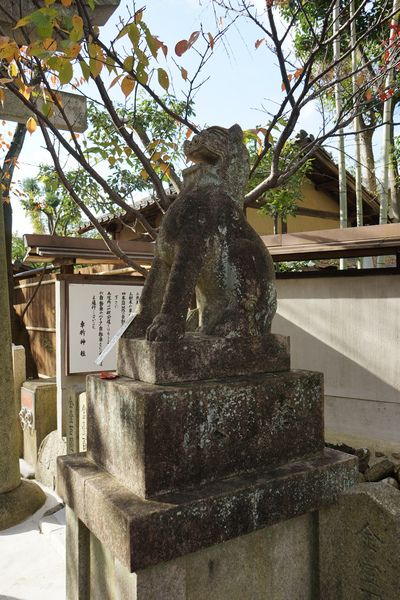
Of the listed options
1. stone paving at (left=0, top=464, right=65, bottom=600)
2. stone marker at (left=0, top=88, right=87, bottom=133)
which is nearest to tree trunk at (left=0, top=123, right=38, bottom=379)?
stone marker at (left=0, top=88, right=87, bottom=133)

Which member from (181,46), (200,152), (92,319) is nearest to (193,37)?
(181,46)

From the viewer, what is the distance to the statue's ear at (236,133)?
7.96 feet

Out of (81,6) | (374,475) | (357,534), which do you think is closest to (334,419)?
(374,475)

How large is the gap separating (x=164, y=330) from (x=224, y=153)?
109 centimetres

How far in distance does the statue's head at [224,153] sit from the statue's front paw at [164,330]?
0.89 m

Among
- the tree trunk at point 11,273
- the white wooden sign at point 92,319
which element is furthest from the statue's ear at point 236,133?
the tree trunk at point 11,273

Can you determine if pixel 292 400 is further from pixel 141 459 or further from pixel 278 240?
pixel 278 240

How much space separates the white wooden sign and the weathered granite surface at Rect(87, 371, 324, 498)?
11.9 feet

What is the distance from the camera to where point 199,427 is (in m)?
1.98

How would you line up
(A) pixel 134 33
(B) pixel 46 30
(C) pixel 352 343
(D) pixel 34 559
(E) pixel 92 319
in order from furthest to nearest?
(E) pixel 92 319 → (C) pixel 352 343 → (D) pixel 34 559 → (A) pixel 134 33 → (B) pixel 46 30

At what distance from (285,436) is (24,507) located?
12.5ft

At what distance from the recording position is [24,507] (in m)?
4.70

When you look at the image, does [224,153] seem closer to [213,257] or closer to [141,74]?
[213,257]

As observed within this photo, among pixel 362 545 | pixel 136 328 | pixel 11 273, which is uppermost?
pixel 11 273
